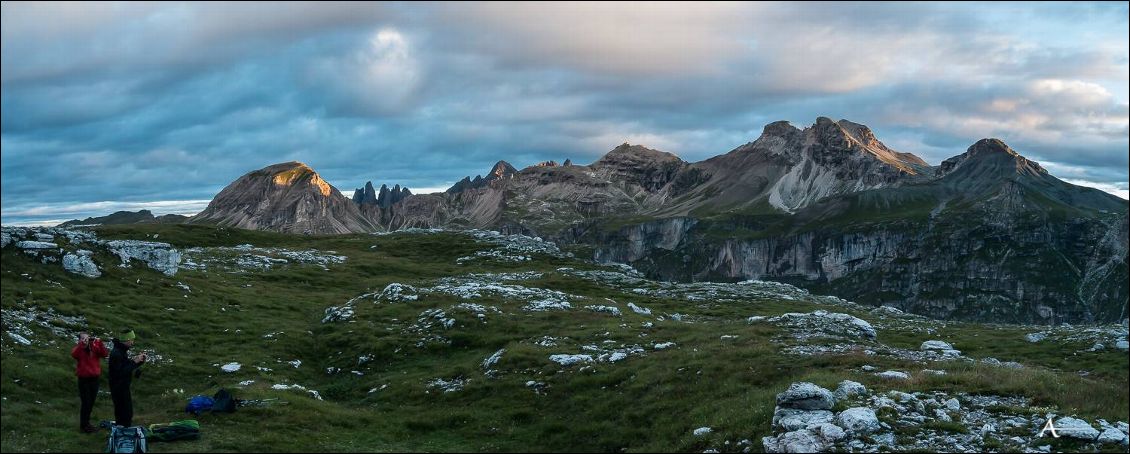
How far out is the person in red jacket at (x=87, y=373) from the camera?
27.7 meters

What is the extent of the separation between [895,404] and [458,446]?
1730cm

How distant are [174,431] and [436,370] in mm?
19281

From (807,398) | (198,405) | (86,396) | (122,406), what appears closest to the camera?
(807,398)

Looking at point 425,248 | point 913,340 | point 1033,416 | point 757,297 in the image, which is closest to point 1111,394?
point 1033,416

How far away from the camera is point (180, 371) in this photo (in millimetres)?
41500

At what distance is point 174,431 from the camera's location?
88.9ft

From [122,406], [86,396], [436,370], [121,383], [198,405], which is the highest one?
[121,383]

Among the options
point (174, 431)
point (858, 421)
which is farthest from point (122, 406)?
point (858, 421)

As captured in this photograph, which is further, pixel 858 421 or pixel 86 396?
pixel 86 396

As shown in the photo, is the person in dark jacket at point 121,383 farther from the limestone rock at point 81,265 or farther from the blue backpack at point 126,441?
the limestone rock at point 81,265

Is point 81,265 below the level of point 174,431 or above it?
above

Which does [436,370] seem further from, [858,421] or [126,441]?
[858,421]

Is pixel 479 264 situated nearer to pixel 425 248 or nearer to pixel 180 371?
pixel 425 248

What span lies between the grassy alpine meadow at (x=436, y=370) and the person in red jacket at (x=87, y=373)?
0.84m
